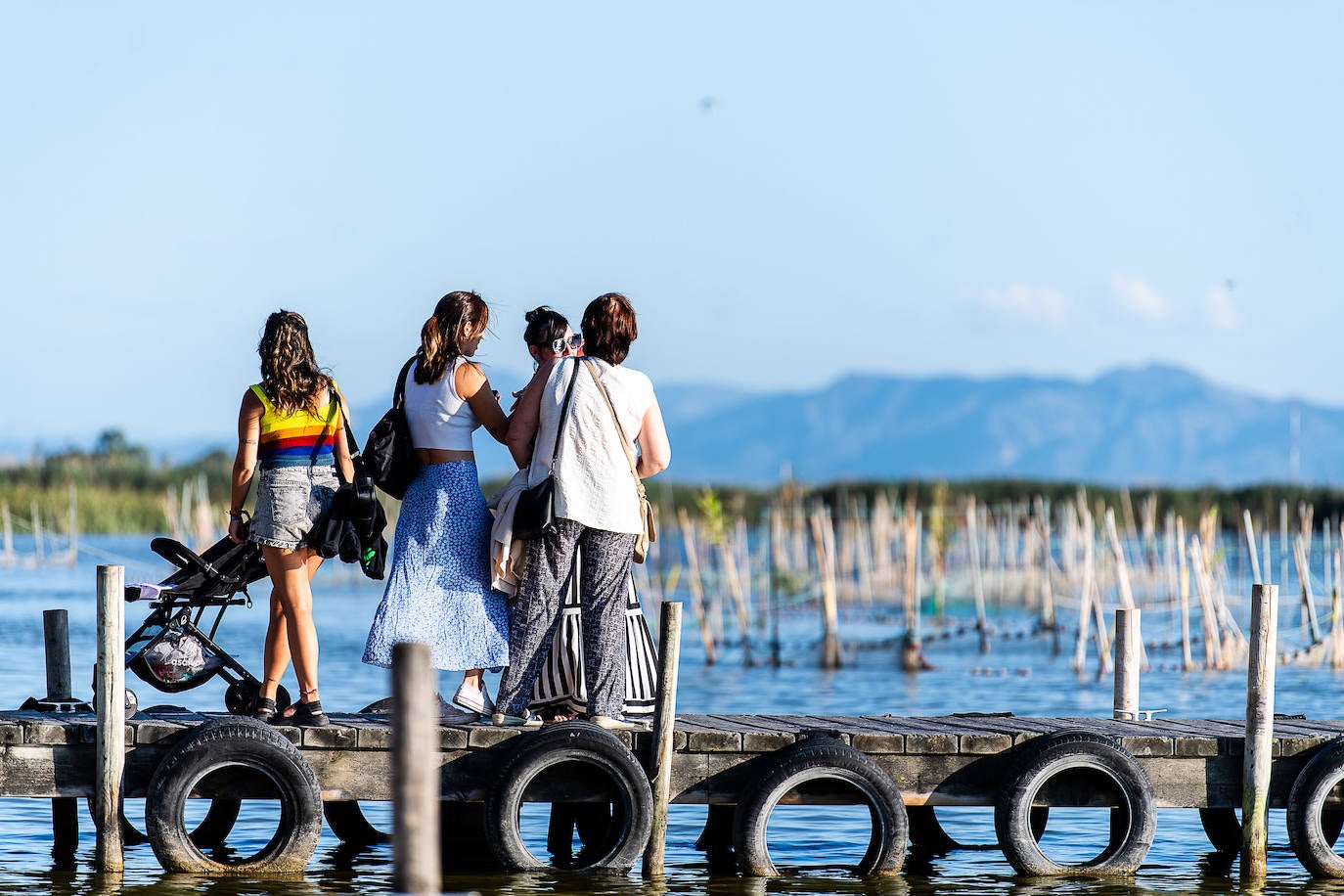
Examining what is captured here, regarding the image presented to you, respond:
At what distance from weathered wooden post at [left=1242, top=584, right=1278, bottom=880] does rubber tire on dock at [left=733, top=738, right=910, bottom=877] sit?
5.46 ft

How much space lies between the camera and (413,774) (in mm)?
5137

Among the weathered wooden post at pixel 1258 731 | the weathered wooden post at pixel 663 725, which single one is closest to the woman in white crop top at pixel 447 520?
the weathered wooden post at pixel 663 725

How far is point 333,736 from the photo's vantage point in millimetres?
8445

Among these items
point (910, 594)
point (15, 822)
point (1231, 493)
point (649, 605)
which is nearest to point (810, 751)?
point (15, 822)

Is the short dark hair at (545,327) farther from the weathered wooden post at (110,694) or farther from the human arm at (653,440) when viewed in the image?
the weathered wooden post at (110,694)

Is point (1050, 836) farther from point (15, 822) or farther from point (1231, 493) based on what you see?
point (1231, 493)

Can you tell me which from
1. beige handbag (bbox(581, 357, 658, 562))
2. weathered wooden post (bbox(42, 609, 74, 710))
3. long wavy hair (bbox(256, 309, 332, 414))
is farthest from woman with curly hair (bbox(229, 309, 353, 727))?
weathered wooden post (bbox(42, 609, 74, 710))

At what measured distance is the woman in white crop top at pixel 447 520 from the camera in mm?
8195

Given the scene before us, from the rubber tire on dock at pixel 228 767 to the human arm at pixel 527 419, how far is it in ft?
5.33

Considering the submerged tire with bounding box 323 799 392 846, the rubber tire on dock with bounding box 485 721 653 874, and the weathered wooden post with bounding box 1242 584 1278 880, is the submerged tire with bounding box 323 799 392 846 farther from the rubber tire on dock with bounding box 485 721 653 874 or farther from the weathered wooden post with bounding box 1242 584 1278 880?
the weathered wooden post with bounding box 1242 584 1278 880

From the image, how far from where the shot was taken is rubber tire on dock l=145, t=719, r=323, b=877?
8227 millimetres

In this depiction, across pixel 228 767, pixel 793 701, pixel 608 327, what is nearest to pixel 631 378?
pixel 608 327

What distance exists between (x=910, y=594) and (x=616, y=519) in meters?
14.8

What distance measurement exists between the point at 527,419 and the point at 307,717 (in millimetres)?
1694
